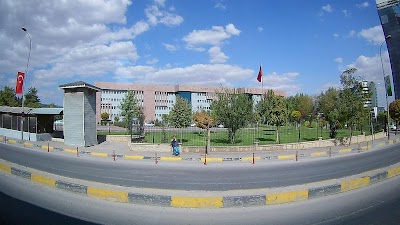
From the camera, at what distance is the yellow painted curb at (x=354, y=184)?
31.0 feet

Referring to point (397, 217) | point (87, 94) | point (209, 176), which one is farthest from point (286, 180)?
point (87, 94)

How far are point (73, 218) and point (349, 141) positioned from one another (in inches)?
1232

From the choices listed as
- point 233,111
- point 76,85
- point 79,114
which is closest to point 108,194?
point 233,111

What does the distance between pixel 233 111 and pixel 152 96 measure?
79.5 meters

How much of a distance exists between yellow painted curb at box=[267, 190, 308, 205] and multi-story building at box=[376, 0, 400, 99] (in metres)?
79.2

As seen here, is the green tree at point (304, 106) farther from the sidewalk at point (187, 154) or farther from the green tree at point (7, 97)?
the green tree at point (7, 97)

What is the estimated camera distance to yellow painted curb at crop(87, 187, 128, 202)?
8.06 metres

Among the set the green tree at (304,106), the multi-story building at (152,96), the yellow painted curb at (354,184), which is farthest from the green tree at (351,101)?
the multi-story building at (152,96)

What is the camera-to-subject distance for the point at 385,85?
3784 cm

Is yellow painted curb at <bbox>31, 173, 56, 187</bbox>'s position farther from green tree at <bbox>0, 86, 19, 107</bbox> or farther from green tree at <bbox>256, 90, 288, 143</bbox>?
green tree at <bbox>0, 86, 19, 107</bbox>

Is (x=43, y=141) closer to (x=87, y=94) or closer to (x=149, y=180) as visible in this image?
(x=87, y=94)

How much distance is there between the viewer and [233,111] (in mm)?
25016

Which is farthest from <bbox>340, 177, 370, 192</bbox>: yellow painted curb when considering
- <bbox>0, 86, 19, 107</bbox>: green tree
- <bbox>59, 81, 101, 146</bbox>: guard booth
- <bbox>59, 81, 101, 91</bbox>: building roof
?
<bbox>0, 86, 19, 107</bbox>: green tree

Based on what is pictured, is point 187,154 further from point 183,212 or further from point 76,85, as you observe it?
point 183,212
